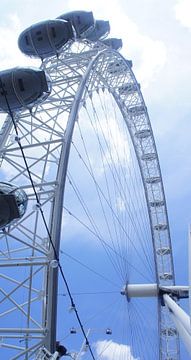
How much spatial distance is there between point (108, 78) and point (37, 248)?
15.3m

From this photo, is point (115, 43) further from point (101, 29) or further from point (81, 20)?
point (81, 20)

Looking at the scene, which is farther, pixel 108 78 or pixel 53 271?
pixel 108 78

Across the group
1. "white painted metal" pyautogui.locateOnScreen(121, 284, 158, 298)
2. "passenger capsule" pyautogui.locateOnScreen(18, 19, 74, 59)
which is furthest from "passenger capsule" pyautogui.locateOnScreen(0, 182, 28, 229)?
"passenger capsule" pyautogui.locateOnScreen(18, 19, 74, 59)

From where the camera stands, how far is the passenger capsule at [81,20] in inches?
887

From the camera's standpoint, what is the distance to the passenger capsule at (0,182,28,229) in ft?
36.0

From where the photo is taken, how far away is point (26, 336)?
37.1 feet

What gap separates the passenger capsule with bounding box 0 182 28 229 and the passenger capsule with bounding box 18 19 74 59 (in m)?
10.4

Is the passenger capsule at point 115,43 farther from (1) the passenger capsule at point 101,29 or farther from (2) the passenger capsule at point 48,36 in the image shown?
(2) the passenger capsule at point 48,36

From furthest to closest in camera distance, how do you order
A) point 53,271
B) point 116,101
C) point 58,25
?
1. point 116,101
2. point 58,25
3. point 53,271

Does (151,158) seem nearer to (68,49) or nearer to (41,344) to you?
(68,49)

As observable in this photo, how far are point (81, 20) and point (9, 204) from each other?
610 inches

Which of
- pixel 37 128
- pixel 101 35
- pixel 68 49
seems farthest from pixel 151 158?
pixel 37 128

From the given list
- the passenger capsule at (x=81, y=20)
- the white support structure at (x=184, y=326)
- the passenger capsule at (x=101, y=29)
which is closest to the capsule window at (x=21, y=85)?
the white support structure at (x=184, y=326)

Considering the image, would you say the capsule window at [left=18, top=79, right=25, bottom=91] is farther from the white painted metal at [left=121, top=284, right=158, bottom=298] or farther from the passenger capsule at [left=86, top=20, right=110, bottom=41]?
the passenger capsule at [left=86, top=20, right=110, bottom=41]
